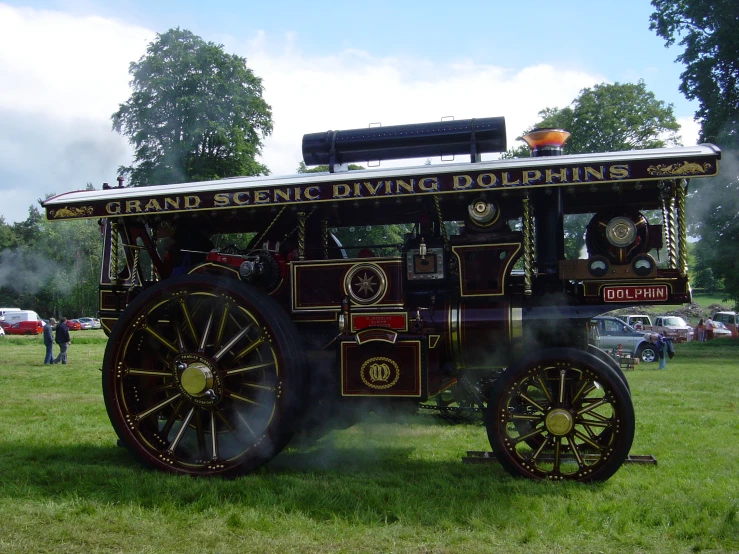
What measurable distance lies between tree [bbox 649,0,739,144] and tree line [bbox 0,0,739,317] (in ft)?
0.11

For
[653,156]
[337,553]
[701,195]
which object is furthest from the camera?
[701,195]

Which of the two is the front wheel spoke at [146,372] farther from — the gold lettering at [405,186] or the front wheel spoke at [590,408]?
the front wheel spoke at [590,408]

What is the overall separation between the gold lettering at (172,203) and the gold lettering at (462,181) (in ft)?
7.62

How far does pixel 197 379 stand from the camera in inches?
231

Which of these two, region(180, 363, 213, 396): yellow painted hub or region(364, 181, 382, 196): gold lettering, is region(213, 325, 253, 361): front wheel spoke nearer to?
region(180, 363, 213, 396): yellow painted hub

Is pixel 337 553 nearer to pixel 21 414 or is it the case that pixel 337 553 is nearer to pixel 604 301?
pixel 604 301

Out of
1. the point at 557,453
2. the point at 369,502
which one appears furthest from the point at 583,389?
the point at 369,502

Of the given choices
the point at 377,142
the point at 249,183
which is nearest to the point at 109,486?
the point at 249,183

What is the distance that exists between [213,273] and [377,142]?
187cm

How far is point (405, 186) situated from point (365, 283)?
0.93 m

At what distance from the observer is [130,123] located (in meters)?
27.1

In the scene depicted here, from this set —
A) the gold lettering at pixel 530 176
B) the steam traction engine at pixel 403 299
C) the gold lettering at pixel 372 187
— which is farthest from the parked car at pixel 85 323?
the gold lettering at pixel 530 176

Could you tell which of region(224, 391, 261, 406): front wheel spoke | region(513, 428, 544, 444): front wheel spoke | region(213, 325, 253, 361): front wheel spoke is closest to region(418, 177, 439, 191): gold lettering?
region(213, 325, 253, 361): front wheel spoke

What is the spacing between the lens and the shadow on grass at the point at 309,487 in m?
4.93
